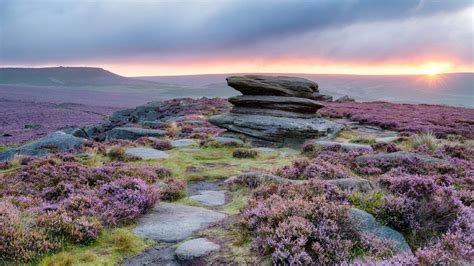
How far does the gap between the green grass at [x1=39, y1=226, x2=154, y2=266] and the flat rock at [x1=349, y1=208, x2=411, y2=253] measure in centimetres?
380

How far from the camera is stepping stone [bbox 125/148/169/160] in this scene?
16422 mm

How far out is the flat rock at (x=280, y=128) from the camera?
21.0 meters

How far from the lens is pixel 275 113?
22.3 metres

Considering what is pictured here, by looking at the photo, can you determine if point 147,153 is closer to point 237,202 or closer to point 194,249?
point 237,202

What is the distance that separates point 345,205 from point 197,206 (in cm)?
390

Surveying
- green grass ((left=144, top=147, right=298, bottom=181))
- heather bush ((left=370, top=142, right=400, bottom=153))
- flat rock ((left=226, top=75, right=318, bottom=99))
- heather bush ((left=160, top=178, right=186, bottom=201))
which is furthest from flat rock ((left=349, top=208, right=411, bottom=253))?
flat rock ((left=226, top=75, right=318, bottom=99))

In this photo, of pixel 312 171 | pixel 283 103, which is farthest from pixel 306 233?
pixel 283 103

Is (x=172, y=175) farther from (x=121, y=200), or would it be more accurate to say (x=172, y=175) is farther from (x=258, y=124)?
(x=258, y=124)

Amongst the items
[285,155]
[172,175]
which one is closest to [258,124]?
[285,155]

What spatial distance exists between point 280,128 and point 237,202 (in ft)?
38.1

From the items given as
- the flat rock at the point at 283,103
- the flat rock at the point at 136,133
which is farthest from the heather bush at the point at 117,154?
the flat rock at the point at 283,103

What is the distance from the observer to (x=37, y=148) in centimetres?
2166

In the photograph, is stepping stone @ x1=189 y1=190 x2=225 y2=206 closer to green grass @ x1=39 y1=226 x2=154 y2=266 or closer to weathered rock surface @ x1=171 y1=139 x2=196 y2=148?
green grass @ x1=39 y1=226 x2=154 y2=266

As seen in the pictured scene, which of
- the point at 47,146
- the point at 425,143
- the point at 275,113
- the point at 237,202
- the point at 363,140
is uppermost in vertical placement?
the point at 275,113
